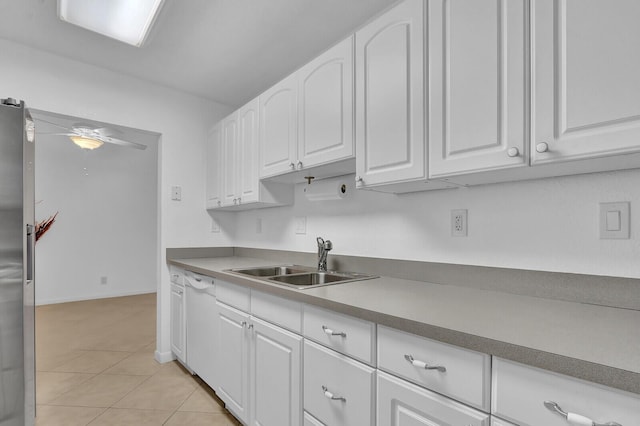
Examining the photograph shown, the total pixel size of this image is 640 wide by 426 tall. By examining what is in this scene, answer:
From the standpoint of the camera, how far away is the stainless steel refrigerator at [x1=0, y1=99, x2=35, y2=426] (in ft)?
4.41

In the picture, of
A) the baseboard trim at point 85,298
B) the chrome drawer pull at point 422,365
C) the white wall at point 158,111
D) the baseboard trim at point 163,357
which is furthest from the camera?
the baseboard trim at point 85,298

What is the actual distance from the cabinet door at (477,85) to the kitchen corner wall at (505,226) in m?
0.31

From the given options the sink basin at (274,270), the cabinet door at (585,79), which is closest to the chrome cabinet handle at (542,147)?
the cabinet door at (585,79)

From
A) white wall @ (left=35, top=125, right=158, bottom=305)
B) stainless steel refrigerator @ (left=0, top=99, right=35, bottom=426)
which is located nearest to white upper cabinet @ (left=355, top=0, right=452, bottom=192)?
stainless steel refrigerator @ (left=0, top=99, right=35, bottom=426)

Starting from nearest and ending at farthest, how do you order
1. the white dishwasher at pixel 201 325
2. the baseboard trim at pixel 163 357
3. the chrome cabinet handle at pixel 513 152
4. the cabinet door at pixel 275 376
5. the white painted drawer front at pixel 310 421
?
1. the chrome cabinet handle at pixel 513 152
2. the white painted drawer front at pixel 310 421
3. the cabinet door at pixel 275 376
4. the white dishwasher at pixel 201 325
5. the baseboard trim at pixel 163 357

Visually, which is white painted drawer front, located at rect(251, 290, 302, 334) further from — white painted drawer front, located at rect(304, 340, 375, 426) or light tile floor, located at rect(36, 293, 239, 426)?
light tile floor, located at rect(36, 293, 239, 426)

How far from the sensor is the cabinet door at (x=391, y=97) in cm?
130

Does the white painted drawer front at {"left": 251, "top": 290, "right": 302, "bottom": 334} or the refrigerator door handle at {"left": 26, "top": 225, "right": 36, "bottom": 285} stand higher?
the refrigerator door handle at {"left": 26, "top": 225, "right": 36, "bottom": 285}

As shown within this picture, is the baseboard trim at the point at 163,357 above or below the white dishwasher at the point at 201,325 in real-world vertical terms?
below

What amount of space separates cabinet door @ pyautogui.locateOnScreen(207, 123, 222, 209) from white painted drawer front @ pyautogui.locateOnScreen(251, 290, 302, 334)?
1.38 meters

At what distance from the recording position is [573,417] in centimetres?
66

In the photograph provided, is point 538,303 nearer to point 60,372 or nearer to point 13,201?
point 13,201

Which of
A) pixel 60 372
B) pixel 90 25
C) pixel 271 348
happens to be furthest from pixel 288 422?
pixel 90 25

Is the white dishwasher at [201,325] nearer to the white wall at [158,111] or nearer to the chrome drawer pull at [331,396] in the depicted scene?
the white wall at [158,111]
